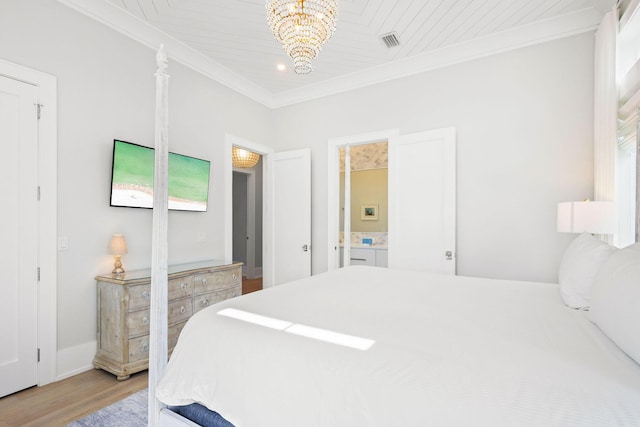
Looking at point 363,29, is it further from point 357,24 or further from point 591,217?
point 591,217

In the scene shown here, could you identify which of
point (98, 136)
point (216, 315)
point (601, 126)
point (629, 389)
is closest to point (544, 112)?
point (601, 126)

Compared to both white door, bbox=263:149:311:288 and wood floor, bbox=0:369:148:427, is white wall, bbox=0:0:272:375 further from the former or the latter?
white door, bbox=263:149:311:288

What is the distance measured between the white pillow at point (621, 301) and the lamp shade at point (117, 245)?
122 inches

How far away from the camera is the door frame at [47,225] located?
236 cm

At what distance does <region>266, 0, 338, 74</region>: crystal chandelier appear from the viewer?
6.49 feet

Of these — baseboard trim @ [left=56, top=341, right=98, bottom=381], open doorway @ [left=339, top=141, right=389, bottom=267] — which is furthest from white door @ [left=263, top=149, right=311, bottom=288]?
baseboard trim @ [left=56, top=341, right=98, bottom=381]

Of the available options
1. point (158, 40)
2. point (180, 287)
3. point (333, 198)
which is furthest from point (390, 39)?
point (180, 287)

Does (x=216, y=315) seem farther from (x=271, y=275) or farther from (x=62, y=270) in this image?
(x=271, y=275)

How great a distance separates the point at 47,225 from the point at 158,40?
1995mm

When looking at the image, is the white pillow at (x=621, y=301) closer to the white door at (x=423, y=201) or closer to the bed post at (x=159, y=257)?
the bed post at (x=159, y=257)

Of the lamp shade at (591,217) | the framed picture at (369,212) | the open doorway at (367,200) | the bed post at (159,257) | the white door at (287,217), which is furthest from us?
the framed picture at (369,212)

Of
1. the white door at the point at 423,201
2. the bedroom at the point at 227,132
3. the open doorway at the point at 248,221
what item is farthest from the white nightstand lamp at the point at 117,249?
the open doorway at the point at 248,221

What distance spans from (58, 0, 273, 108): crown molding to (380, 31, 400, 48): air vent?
6.05ft

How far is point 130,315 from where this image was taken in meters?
2.48
